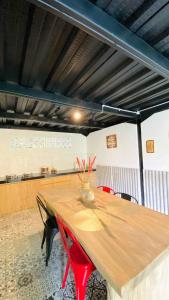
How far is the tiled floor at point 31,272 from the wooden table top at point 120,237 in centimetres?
75

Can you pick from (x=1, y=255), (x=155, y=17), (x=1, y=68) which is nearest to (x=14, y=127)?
(x=1, y=68)

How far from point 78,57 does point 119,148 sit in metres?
2.98

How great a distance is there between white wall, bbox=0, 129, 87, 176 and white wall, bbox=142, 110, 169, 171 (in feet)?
8.63

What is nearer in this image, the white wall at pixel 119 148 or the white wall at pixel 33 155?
the white wall at pixel 119 148

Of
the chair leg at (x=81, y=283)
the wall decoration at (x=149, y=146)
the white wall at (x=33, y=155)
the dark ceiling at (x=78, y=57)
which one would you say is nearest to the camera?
the dark ceiling at (x=78, y=57)

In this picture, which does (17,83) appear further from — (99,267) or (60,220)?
(99,267)

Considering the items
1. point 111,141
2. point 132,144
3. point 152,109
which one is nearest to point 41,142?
point 111,141

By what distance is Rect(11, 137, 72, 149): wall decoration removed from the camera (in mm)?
4256

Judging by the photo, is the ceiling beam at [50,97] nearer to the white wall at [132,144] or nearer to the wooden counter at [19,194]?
the white wall at [132,144]

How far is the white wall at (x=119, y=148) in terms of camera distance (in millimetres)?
3709

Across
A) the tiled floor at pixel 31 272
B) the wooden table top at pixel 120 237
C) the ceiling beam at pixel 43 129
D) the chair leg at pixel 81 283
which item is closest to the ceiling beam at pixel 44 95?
the wooden table top at pixel 120 237

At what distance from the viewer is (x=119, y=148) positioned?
13.6ft

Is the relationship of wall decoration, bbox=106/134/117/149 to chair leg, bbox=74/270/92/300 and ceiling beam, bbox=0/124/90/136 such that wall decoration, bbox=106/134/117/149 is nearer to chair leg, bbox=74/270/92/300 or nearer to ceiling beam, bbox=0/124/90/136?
ceiling beam, bbox=0/124/90/136

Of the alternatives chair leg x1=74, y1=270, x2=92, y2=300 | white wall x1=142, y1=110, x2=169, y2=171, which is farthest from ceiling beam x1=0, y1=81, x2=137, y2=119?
chair leg x1=74, y1=270, x2=92, y2=300
